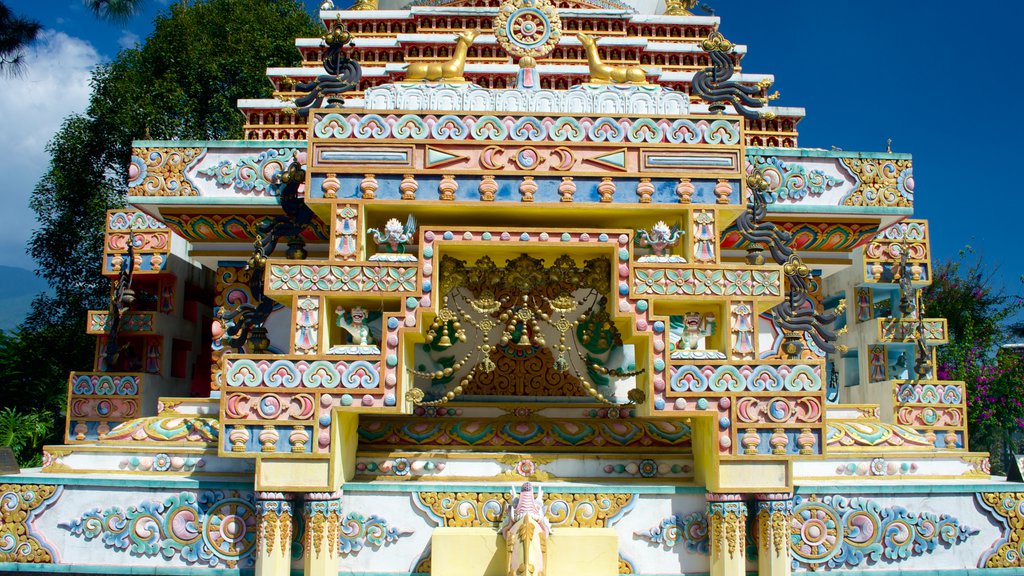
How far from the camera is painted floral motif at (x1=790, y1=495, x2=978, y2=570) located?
31.7 feet

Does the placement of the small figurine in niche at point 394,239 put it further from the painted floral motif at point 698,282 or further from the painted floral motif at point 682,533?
the painted floral motif at point 682,533

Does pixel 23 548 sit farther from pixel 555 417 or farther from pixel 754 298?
pixel 754 298

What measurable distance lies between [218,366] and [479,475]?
454cm

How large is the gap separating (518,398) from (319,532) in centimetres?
345

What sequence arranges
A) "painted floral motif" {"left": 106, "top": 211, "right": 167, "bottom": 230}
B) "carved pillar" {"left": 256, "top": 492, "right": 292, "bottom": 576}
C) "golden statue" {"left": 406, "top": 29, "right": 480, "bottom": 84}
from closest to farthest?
"carved pillar" {"left": 256, "top": 492, "right": 292, "bottom": 576}
"golden statue" {"left": 406, "top": 29, "right": 480, "bottom": 84}
"painted floral motif" {"left": 106, "top": 211, "right": 167, "bottom": 230}

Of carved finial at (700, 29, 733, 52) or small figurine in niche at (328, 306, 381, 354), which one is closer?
small figurine in niche at (328, 306, 381, 354)

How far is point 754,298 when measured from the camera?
31.9ft

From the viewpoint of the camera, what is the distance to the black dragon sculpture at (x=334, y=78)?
11.0m

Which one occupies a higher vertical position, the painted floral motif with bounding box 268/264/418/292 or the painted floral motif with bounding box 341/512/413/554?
the painted floral motif with bounding box 268/264/418/292

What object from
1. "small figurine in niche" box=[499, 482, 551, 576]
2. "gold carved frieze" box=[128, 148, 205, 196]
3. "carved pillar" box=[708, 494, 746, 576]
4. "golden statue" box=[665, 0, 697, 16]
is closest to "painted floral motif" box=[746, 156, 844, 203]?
"carved pillar" box=[708, 494, 746, 576]

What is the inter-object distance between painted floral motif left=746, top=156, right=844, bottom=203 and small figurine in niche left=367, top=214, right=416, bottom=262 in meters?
5.12

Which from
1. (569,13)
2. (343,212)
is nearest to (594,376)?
(343,212)

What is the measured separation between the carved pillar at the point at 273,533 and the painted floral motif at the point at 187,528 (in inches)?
19.6

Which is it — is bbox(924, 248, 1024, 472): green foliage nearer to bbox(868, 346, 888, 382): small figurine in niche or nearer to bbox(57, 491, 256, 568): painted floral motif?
bbox(868, 346, 888, 382): small figurine in niche
